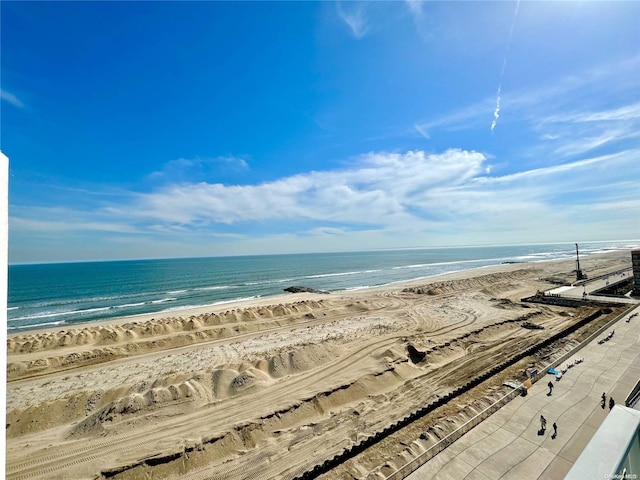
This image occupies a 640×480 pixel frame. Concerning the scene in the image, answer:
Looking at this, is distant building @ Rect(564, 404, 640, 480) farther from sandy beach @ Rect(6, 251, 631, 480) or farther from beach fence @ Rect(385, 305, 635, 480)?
sandy beach @ Rect(6, 251, 631, 480)

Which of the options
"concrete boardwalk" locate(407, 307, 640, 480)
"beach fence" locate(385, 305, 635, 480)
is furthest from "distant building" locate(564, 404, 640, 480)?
"beach fence" locate(385, 305, 635, 480)

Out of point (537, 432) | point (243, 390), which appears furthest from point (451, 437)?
point (243, 390)

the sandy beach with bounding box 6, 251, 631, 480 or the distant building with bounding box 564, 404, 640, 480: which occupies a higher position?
the distant building with bounding box 564, 404, 640, 480

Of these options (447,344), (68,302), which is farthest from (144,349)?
(68,302)

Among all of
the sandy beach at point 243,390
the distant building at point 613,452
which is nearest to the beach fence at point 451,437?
the sandy beach at point 243,390

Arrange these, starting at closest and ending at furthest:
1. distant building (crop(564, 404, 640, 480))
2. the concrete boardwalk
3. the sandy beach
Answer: distant building (crop(564, 404, 640, 480))
the concrete boardwalk
the sandy beach

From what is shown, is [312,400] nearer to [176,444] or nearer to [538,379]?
[176,444]

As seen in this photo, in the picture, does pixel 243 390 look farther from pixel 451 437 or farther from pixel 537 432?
pixel 537 432
